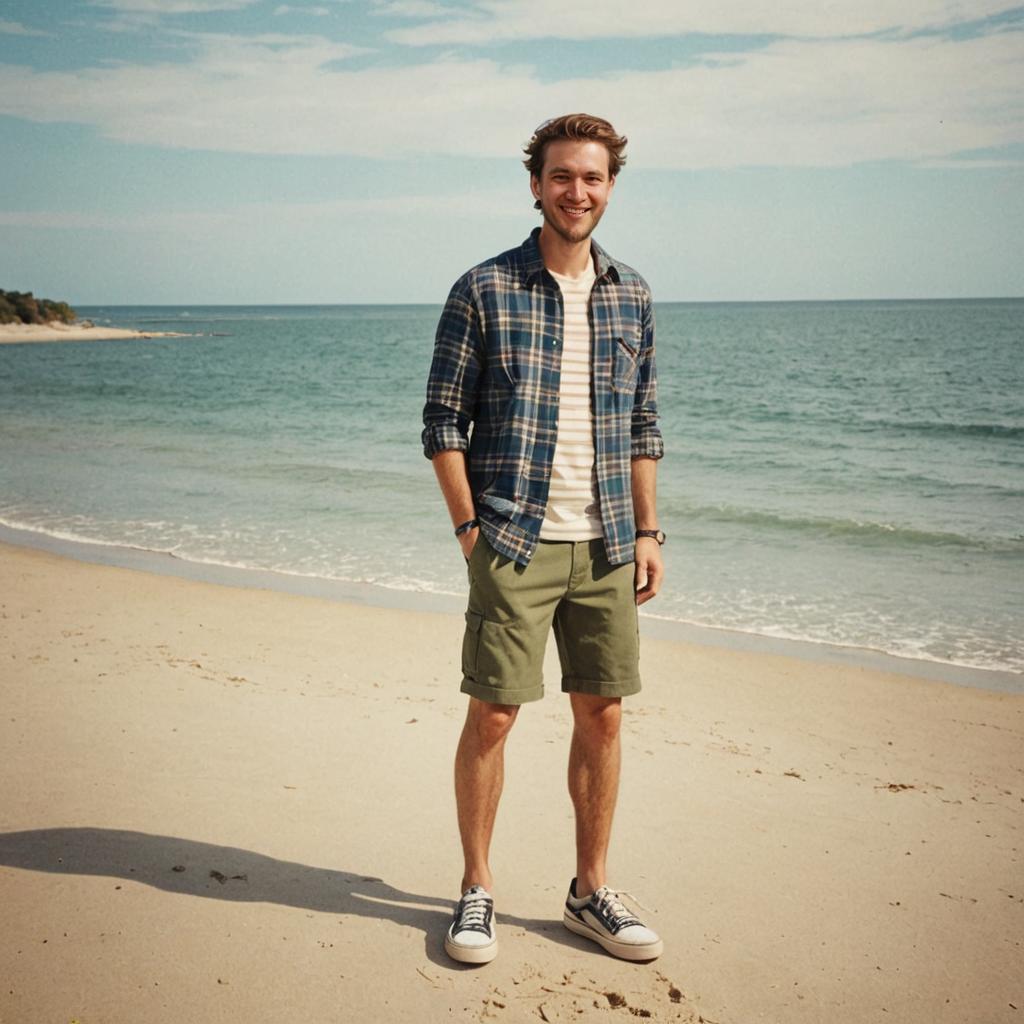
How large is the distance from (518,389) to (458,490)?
329 mm

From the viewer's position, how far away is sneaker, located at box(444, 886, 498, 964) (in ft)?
8.65

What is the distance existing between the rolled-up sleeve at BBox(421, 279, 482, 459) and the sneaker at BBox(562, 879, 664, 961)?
142 cm

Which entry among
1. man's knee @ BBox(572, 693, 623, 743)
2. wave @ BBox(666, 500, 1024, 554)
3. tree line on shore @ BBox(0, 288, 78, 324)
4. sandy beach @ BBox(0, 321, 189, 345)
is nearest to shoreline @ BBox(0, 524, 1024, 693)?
wave @ BBox(666, 500, 1024, 554)

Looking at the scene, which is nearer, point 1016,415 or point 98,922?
point 98,922

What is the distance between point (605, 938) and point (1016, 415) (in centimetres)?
2224

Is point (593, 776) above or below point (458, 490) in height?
below

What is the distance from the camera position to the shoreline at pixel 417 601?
249 inches

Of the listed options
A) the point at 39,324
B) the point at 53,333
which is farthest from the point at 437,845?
the point at 39,324

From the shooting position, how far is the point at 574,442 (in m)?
2.68

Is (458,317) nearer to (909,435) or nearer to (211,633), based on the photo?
(211,633)

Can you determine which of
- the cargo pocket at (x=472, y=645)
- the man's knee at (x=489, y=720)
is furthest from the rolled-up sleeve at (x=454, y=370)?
the man's knee at (x=489, y=720)

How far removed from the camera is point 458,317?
2604 millimetres

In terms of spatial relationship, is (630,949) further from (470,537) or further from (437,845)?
(470,537)

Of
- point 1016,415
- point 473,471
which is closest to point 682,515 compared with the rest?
point 473,471
